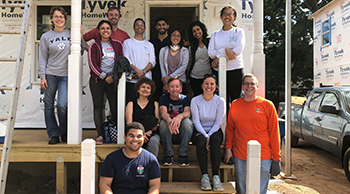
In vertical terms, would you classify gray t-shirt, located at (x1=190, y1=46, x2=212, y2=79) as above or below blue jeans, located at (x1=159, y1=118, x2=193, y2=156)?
above

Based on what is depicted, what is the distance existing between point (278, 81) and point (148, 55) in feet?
48.7

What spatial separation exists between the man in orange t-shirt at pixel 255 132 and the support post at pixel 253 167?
70 cm

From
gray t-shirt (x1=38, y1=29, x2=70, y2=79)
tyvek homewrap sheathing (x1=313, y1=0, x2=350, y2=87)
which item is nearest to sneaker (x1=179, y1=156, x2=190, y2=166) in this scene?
gray t-shirt (x1=38, y1=29, x2=70, y2=79)

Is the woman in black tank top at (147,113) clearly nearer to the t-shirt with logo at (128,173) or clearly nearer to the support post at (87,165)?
the t-shirt with logo at (128,173)

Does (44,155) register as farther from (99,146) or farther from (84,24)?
(84,24)

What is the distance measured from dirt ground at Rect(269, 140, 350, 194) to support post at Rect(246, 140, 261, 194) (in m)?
3.11

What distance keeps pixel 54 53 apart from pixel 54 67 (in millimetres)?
187

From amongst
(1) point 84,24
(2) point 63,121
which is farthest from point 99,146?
(1) point 84,24

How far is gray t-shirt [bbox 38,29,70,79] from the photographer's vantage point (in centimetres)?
357

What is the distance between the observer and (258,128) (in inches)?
124

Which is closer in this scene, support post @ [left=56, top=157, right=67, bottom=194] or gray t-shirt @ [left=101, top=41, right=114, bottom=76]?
support post @ [left=56, top=157, right=67, bottom=194]

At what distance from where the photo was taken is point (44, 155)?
11.7ft

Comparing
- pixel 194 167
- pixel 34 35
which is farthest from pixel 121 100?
pixel 34 35

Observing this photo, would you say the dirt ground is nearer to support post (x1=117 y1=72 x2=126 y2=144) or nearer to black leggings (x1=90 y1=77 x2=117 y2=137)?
support post (x1=117 y1=72 x2=126 y2=144)
